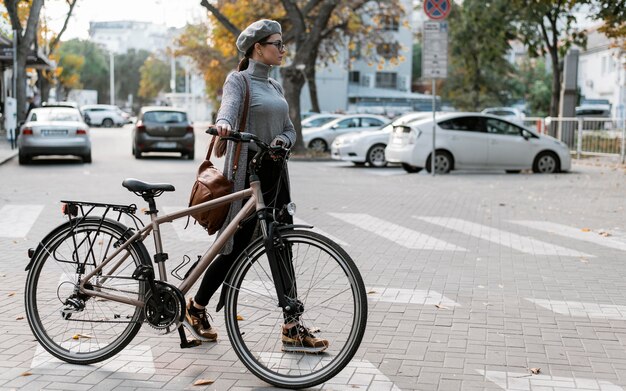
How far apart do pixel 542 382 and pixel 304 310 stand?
1.28 metres

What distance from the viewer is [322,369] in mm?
4742

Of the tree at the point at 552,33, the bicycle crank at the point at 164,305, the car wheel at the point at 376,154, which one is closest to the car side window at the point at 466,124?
the car wheel at the point at 376,154

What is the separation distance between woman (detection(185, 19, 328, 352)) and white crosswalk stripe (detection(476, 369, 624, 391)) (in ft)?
4.70

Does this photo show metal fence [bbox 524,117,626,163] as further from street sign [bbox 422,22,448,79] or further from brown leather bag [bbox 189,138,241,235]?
brown leather bag [bbox 189,138,241,235]

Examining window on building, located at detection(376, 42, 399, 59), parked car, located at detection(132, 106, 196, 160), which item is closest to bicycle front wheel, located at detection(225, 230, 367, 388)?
parked car, located at detection(132, 106, 196, 160)

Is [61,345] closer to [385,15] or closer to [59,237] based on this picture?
[59,237]

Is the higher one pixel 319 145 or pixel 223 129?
pixel 223 129

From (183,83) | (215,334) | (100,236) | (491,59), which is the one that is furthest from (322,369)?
(183,83)

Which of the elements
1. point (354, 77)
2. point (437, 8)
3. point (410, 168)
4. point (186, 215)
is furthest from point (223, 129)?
point (354, 77)

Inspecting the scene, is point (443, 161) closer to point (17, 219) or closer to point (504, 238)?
point (504, 238)

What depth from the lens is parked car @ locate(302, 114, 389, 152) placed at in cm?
2962

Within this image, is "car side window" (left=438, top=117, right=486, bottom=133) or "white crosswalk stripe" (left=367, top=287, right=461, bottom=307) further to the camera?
"car side window" (left=438, top=117, right=486, bottom=133)

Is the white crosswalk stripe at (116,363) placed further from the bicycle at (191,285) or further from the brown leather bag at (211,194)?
the brown leather bag at (211,194)

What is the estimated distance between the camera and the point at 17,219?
11.7 metres
